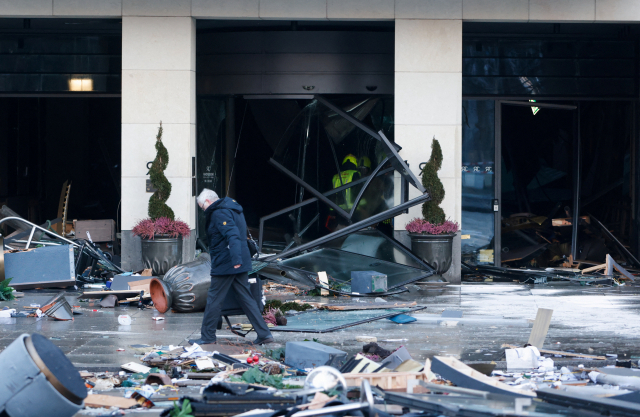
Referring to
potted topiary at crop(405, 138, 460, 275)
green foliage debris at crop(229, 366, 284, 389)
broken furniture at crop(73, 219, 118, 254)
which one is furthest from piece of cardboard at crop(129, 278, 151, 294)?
green foliage debris at crop(229, 366, 284, 389)

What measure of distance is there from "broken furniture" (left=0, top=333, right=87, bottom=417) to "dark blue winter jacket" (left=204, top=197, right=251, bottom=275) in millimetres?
3058

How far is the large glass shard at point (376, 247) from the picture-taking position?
1214 cm

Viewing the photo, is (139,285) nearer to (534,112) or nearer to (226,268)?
(226,268)

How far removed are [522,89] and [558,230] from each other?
360 centimetres

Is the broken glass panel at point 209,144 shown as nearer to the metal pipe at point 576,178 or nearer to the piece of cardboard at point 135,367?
the metal pipe at point 576,178

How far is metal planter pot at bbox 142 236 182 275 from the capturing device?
12.2 m

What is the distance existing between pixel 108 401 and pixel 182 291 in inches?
167

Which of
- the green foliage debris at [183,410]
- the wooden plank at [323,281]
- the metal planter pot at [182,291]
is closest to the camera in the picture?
the green foliage debris at [183,410]

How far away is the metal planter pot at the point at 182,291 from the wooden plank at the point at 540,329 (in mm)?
4379

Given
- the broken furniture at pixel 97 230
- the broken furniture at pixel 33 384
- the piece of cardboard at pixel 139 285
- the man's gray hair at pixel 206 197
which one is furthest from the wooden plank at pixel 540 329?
the broken furniture at pixel 97 230

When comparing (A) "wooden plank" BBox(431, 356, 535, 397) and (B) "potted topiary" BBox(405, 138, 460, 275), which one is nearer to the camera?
(A) "wooden plank" BBox(431, 356, 535, 397)

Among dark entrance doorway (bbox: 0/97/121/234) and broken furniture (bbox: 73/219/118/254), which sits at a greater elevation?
dark entrance doorway (bbox: 0/97/121/234)

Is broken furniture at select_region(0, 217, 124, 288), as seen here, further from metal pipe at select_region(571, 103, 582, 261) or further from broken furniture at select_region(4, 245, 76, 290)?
metal pipe at select_region(571, 103, 582, 261)

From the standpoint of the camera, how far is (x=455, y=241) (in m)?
12.9
